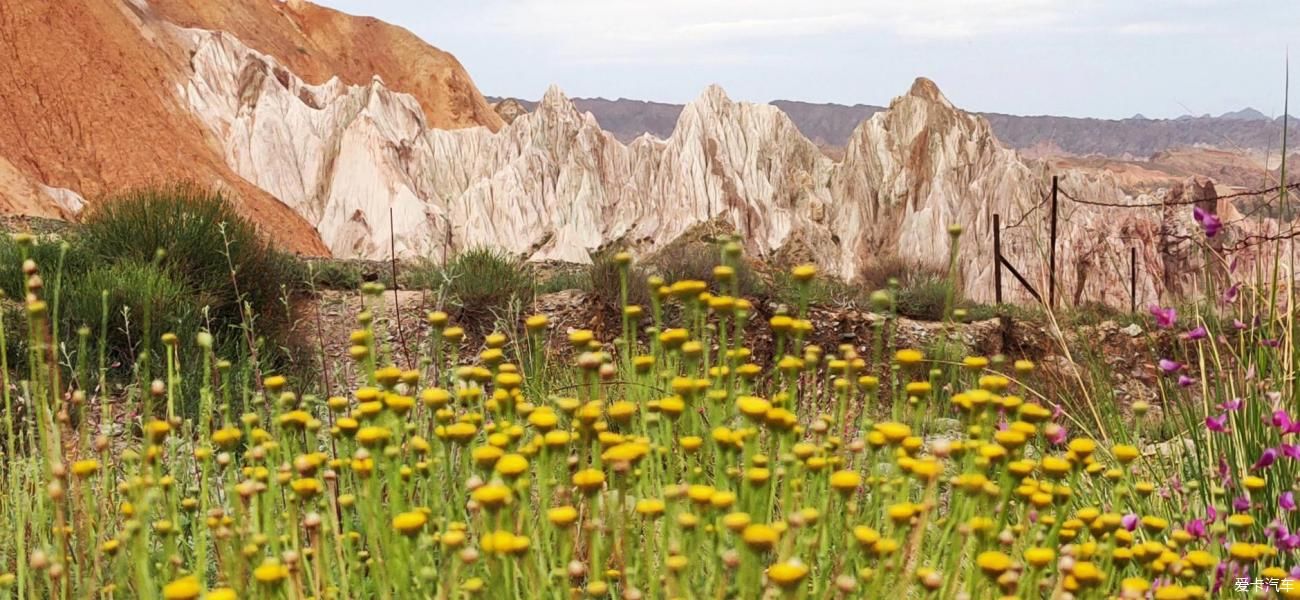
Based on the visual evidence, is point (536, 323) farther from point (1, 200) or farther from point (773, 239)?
point (773, 239)

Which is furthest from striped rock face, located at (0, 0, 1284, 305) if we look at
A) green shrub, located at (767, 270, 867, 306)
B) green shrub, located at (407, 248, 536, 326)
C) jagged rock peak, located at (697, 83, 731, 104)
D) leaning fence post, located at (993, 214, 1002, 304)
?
green shrub, located at (407, 248, 536, 326)

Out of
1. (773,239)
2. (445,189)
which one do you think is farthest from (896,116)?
(445,189)

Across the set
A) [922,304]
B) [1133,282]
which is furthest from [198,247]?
[922,304]

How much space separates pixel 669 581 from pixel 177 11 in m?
42.0

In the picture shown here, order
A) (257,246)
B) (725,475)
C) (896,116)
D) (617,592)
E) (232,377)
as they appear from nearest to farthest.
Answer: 1. (725,475)
2. (617,592)
3. (232,377)
4. (257,246)
5. (896,116)

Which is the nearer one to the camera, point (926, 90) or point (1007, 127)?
point (926, 90)

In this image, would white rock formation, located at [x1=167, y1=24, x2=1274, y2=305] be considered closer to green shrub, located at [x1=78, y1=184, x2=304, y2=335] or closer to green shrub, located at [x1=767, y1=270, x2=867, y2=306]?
green shrub, located at [x1=767, y1=270, x2=867, y2=306]

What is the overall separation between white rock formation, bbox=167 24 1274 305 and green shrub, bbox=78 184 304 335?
17.6 metres

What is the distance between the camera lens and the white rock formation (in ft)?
92.0

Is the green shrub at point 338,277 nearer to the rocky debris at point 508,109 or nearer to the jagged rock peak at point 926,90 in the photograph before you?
the jagged rock peak at point 926,90

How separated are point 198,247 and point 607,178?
23.8 meters

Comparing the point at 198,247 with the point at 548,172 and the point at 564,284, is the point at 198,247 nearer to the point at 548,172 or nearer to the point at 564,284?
the point at 564,284

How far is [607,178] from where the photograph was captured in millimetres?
30922

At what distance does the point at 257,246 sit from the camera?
787 cm
